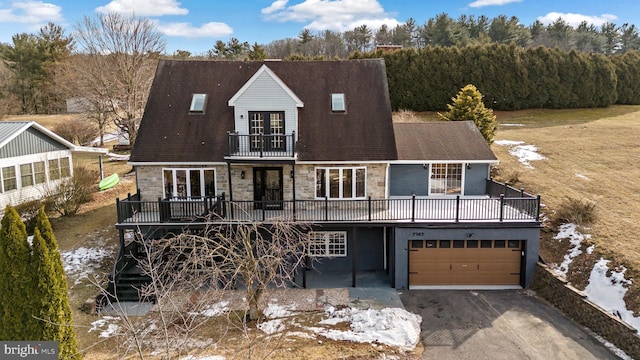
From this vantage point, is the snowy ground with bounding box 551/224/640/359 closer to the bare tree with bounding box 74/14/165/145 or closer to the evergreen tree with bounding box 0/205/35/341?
the evergreen tree with bounding box 0/205/35/341

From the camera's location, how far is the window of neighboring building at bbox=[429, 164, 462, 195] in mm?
20250

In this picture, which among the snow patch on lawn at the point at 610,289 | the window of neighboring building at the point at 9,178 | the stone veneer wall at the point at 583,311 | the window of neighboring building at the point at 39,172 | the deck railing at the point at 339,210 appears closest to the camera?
the stone veneer wall at the point at 583,311

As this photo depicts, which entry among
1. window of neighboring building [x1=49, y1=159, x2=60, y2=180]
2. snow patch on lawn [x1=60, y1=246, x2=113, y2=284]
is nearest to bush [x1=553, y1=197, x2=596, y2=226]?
snow patch on lawn [x1=60, y1=246, x2=113, y2=284]

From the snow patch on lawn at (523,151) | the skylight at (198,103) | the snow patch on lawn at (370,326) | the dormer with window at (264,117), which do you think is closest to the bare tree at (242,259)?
the snow patch on lawn at (370,326)

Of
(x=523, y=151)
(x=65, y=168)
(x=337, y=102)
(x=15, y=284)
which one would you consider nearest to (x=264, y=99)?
(x=337, y=102)

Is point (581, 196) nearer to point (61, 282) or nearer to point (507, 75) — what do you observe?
point (61, 282)

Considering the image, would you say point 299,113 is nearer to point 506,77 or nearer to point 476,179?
point 476,179

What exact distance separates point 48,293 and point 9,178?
542 inches

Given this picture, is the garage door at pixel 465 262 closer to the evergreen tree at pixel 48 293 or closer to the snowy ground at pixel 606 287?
the snowy ground at pixel 606 287

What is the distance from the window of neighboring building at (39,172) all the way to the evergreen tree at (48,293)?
14.2 m

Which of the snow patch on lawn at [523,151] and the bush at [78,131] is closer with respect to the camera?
the snow patch on lawn at [523,151]

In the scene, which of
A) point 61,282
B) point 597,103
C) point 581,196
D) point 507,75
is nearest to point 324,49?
point 507,75

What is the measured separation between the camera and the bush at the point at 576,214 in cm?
1780

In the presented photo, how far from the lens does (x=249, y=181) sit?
18.5 metres
